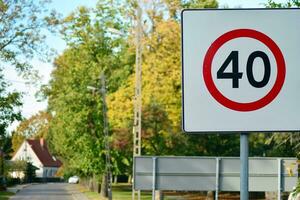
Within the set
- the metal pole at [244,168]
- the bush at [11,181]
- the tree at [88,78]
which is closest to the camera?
the metal pole at [244,168]

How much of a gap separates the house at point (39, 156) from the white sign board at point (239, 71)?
141m

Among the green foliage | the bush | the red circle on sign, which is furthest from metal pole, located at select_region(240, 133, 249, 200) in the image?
the bush

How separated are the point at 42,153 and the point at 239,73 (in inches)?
6093

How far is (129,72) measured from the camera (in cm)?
5347

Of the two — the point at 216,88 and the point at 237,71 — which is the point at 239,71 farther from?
the point at 216,88

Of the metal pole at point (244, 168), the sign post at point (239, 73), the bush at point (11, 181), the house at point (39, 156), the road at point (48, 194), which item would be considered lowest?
the road at point (48, 194)

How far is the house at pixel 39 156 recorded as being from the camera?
146250mm

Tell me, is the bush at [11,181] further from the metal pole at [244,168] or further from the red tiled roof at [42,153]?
the metal pole at [244,168]

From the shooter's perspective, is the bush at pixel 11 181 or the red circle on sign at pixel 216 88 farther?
the bush at pixel 11 181

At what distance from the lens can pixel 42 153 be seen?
15550 cm

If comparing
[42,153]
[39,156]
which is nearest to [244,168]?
[39,156]

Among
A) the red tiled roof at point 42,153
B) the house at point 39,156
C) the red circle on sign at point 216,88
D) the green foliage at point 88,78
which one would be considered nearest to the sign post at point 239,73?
the red circle on sign at point 216,88

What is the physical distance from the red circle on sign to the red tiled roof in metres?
146

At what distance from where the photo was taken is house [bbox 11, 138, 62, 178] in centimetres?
14625
